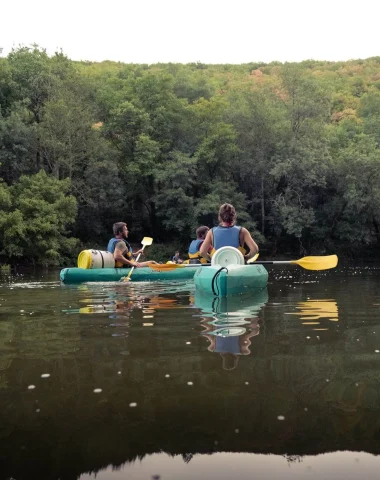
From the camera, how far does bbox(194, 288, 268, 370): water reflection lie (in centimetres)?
388

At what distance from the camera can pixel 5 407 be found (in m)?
2.67

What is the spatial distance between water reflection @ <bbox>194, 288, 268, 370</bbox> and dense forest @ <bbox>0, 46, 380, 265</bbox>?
19.1m

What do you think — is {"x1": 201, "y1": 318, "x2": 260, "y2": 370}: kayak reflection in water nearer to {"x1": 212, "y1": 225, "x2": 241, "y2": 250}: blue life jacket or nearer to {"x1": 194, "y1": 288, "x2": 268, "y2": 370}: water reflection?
{"x1": 194, "y1": 288, "x2": 268, "y2": 370}: water reflection

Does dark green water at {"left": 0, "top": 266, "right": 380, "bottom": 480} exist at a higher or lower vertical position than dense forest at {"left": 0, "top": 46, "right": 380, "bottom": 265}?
lower

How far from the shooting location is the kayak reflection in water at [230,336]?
3.72 meters

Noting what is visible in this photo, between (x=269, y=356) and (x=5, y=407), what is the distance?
5.94 feet

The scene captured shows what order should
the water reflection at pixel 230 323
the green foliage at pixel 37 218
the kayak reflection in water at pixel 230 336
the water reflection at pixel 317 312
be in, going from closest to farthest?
the kayak reflection in water at pixel 230 336, the water reflection at pixel 230 323, the water reflection at pixel 317 312, the green foliage at pixel 37 218

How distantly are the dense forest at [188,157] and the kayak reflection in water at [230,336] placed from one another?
2118cm

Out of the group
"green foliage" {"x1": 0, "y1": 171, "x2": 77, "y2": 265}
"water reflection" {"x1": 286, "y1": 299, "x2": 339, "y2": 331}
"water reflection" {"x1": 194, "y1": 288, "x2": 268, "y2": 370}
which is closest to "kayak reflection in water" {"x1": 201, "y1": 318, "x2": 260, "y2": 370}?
"water reflection" {"x1": 194, "y1": 288, "x2": 268, "y2": 370}

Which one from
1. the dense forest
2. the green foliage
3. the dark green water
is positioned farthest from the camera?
the dense forest

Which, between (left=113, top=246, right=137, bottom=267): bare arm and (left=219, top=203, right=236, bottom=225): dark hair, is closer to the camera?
(left=219, top=203, right=236, bottom=225): dark hair

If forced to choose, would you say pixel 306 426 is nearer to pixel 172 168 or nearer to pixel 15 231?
pixel 15 231

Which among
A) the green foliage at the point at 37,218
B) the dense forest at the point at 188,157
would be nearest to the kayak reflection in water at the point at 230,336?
the green foliage at the point at 37,218

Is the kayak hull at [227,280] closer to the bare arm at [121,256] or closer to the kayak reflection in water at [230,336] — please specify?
the kayak reflection in water at [230,336]
